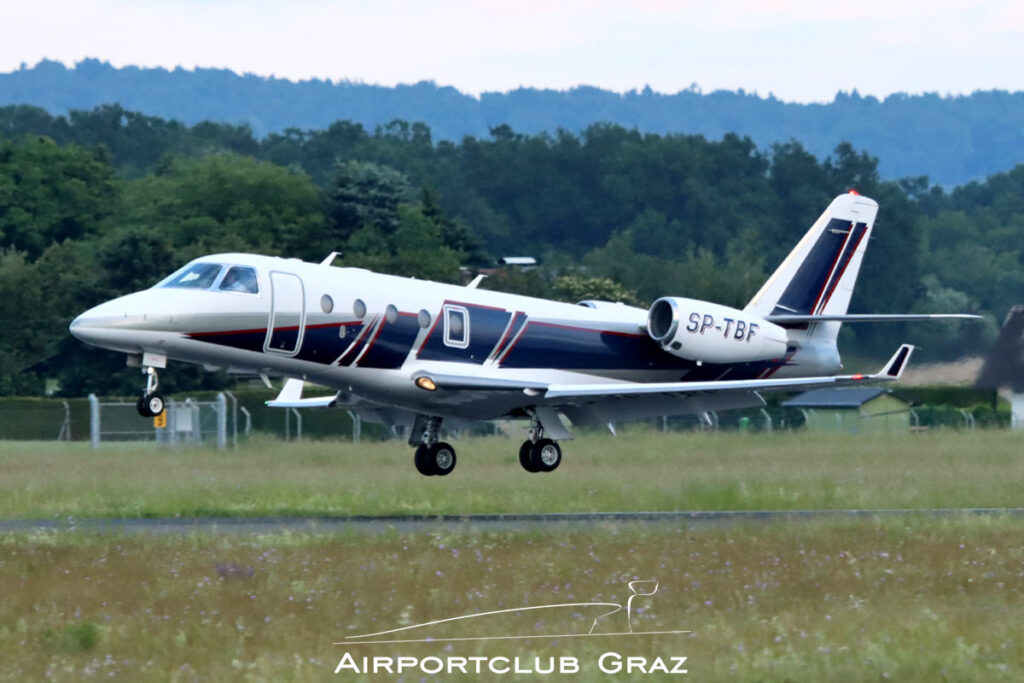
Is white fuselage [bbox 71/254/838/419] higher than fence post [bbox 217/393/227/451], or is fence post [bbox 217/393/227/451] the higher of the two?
white fuselage [bbox 71/254/838/419]

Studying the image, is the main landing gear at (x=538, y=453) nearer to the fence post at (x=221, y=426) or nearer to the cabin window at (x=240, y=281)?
the cabin window at (x=240, y=281)

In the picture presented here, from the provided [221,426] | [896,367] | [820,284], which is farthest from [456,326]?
[221,426]

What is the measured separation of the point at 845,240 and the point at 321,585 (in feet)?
56.7

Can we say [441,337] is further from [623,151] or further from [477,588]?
[623,151]

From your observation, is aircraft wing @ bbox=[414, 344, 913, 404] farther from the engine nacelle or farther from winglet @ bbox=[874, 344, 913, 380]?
the engine nacelle

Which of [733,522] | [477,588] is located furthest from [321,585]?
[733,522]

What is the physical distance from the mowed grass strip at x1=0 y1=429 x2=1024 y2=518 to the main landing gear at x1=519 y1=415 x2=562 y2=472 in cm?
25

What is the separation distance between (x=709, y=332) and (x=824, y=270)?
340 centimetres

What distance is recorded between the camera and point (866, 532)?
17438mm

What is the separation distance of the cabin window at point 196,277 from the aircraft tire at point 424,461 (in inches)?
189

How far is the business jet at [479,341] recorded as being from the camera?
858 inches

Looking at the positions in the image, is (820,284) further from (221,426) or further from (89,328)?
(221,426)

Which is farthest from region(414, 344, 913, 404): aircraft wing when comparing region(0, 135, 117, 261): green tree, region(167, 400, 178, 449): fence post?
region(0, 135, 117, 261): green tree

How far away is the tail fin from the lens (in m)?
28.0
